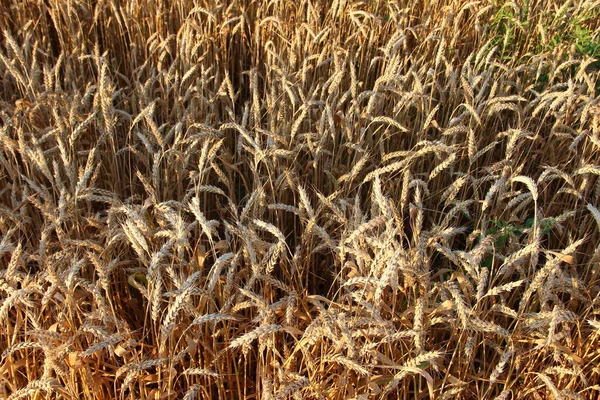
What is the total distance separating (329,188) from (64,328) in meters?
0.87

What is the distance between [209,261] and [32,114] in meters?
0.78

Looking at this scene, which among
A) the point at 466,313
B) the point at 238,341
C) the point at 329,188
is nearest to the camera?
the point at 238,341

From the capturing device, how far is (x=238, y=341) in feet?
3.73

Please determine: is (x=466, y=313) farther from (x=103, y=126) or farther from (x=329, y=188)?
(x=103, y=126)

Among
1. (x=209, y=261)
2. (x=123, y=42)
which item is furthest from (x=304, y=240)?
(x=123, y=42)

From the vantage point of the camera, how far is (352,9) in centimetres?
254

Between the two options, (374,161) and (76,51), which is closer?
(374,161)

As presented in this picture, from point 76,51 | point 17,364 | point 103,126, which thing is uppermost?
point 76,51

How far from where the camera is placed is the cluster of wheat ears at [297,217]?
1307 millimetres

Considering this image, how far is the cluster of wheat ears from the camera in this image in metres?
1.31

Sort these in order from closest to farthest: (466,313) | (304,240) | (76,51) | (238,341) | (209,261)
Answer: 1. (238,341)
2. (466,313)
3. (304,240)
4. (209,261)
5. (76,51)

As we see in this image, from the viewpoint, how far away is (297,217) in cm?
187

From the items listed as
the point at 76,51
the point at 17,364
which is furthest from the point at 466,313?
the point at 76,51

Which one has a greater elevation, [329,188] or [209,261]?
[329,188]
